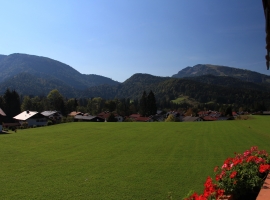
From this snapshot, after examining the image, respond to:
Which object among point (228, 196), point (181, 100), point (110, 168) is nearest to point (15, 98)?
point (110, 168)

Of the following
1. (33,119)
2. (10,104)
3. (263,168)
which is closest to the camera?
(263,168)

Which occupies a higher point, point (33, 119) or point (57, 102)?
point (57, 102)

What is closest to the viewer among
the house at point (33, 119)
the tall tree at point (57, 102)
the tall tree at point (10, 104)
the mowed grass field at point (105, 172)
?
the mowed grass field at point (105, 172)

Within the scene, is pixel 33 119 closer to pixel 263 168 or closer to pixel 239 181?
pixel 239 181

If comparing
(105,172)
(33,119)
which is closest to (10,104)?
(33,119)

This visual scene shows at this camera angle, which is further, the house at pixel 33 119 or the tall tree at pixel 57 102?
the tall tree at pixel 57 102

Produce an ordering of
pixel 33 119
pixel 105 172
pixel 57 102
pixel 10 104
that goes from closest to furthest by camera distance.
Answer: pixel 105 172, pixel 33 119, pixel 10 104, pixel 57 102

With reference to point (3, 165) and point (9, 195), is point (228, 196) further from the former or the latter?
point (3, 165)

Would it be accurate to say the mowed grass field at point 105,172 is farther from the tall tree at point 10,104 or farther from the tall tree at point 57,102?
the tall tree at point 57,102

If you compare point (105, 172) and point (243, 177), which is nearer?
point (243, 177)

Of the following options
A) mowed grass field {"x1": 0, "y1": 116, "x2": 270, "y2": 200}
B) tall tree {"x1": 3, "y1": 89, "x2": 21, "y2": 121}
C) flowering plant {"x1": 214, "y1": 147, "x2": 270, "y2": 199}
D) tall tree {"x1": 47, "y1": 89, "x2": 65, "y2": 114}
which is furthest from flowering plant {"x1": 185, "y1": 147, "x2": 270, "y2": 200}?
tall tree {"x1": 47, "y1": 89, "x2": 65, "y2": 114}

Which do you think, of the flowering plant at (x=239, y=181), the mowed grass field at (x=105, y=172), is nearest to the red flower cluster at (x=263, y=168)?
the flowering plant at (x=239, y=181)

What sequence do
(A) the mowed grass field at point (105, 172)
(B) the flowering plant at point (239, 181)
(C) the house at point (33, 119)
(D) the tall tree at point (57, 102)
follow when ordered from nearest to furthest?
(B) the flowering plant at point (239, 181)
(A) the mowed grass field at point (105, 172)
(C) the house at point (33, 119)
(D) the tall tree at point (57, 102)

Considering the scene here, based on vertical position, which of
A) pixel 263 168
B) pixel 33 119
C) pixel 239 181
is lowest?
pixel 33 119
